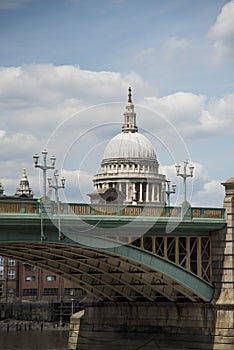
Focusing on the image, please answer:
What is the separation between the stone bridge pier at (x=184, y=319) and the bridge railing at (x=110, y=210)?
1795 millimetres

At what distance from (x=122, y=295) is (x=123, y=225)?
13.8 metres

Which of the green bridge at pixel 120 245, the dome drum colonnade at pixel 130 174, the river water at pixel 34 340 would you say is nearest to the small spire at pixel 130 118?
the dome drum colonnade at pixel 130 174

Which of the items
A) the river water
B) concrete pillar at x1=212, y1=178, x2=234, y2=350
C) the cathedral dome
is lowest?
the river water

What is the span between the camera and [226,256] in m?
77.6

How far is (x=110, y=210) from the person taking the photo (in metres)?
72.1

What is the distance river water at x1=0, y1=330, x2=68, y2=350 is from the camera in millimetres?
113875

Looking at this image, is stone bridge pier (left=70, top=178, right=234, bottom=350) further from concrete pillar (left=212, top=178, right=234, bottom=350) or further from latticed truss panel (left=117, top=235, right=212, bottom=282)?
latticed truss panel (left=117, top=235, right=212, bottom=282)

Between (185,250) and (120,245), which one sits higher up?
(120,245)

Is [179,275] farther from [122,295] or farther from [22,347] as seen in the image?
[22,347]

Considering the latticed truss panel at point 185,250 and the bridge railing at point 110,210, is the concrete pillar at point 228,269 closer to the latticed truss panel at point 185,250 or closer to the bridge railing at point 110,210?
the latticed truss panel at point 185,250

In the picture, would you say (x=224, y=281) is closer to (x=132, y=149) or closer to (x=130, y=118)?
(x=132, y=149)

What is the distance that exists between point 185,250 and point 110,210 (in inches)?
316

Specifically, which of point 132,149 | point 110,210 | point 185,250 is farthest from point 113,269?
point 132,149

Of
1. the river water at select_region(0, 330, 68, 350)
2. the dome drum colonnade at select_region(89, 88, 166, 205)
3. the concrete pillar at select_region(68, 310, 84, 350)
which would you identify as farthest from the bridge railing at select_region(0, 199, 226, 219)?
the river water at select_region(0, 330, 68, 350)
